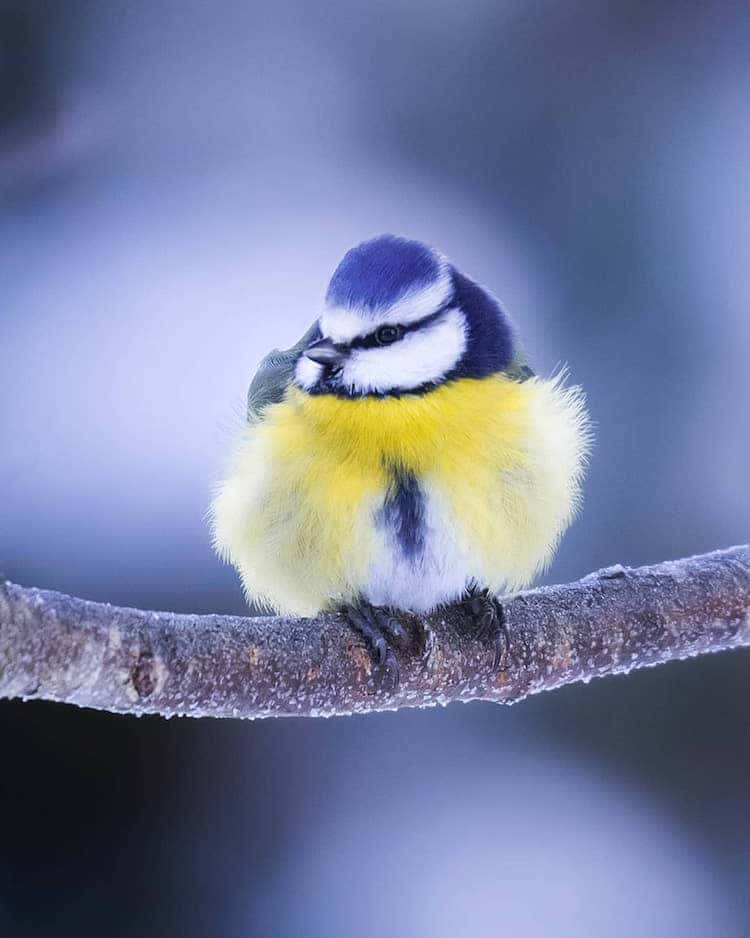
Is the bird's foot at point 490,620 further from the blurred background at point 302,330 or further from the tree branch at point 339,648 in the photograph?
the blurred background at point 302,330

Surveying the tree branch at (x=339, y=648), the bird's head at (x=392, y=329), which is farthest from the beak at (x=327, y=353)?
the tree branch at (x=339, y=648)

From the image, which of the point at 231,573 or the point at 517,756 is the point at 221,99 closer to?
the point at 231,573

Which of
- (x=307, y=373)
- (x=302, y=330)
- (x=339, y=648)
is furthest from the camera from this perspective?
(x=302, y=330)

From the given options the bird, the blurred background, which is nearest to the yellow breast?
the bird

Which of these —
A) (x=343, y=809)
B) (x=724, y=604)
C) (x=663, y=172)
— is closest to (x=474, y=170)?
(x=663, y=172)

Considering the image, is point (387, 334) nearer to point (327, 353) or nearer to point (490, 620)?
point (327, 353)

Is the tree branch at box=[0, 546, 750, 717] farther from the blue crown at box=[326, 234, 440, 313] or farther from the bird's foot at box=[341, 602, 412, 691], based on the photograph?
the blue crown at box=[326, 234, 440, 313]

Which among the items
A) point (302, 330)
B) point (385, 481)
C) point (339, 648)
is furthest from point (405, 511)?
point (302, 330)
